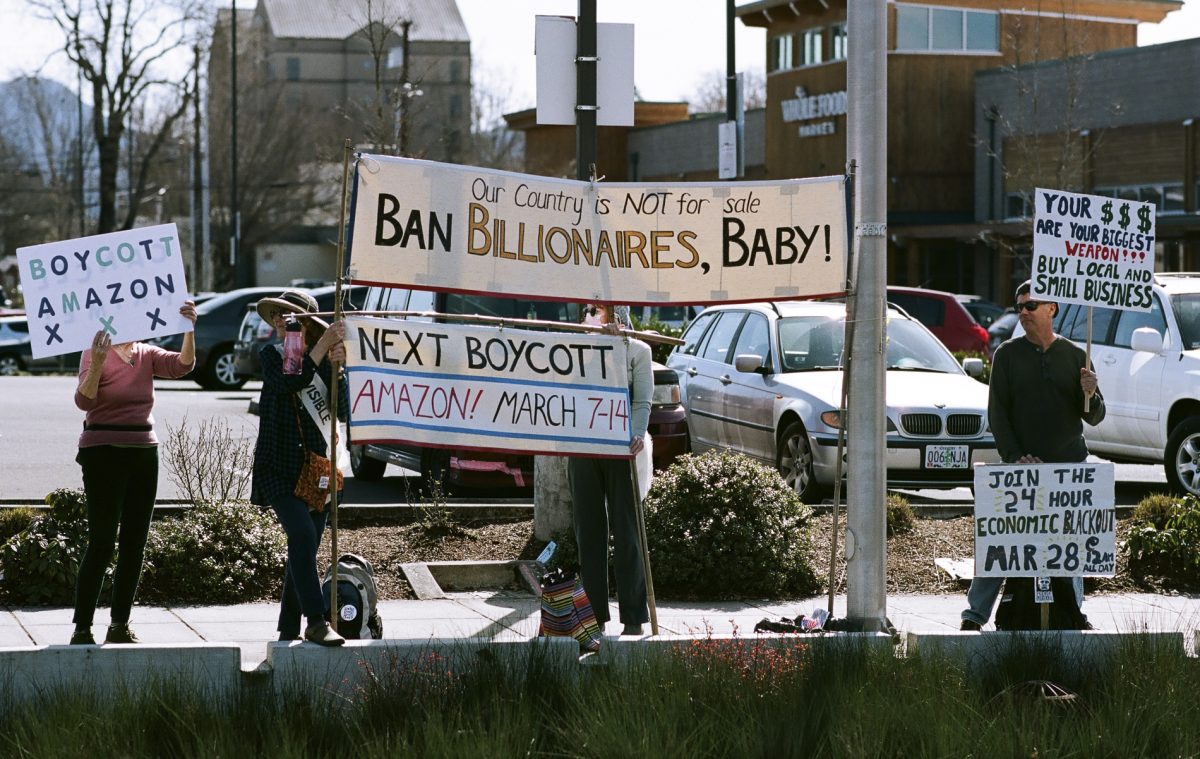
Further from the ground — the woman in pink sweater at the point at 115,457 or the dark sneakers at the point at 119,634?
the woman in pink sweater at the point at 115,457

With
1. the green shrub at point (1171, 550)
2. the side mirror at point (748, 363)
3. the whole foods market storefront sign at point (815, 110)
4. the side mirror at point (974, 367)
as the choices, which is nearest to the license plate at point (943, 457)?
the side mirror at point (974, 367)

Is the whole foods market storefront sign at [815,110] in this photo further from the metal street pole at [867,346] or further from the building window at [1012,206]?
the metal street pole at [867,346]

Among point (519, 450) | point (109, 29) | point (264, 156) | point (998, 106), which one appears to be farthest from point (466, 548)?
point (264, 156)

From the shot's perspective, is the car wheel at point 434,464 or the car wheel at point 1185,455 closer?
the car wheel at point 434,464

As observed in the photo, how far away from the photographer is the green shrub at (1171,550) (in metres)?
9.60

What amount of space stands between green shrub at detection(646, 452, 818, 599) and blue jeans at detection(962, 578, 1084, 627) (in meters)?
1.67

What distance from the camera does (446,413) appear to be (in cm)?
704

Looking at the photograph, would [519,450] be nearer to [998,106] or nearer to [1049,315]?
[1049,315]

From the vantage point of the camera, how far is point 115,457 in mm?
7129

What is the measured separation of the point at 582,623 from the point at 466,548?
3275 mm

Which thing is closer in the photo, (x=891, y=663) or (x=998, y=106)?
(x=891, y=663)

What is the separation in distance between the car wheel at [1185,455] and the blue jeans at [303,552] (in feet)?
26.9

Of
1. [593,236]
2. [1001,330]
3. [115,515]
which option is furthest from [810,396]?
[1001,330]

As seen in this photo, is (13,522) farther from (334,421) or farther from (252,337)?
(252,337)
